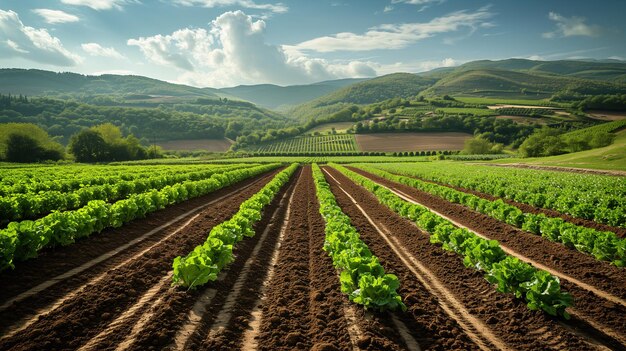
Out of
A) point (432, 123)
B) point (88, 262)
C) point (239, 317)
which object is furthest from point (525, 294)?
point (432, 123)

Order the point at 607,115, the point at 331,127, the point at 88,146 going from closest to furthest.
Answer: the point at 88,146
the point at 607,115
the point at 331,127

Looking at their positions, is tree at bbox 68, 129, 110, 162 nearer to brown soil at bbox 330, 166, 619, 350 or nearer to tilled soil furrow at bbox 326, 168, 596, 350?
tilled soil furrow at bbox 326, 168, 596, 350

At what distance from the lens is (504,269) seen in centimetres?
790

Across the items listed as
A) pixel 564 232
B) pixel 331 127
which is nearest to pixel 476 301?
pixel 564 232

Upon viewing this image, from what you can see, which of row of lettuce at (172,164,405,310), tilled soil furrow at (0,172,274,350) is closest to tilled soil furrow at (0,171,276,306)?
tilled soil furrow at (0,172,274,350)

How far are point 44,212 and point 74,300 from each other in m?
13.1

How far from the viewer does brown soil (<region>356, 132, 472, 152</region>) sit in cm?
10894

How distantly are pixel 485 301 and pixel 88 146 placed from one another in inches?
4092

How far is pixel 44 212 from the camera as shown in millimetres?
17031

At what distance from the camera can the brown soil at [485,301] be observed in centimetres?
648

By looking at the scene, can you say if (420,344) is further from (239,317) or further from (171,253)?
(171,253)

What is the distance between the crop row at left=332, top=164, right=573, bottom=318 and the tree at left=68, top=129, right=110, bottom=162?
99.4m

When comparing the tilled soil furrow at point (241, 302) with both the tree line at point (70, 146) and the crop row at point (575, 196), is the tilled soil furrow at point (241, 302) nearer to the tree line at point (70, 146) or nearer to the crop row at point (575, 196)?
the crop row at point (575, 196)

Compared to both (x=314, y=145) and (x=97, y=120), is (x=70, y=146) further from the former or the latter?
(x=97, y=120)
